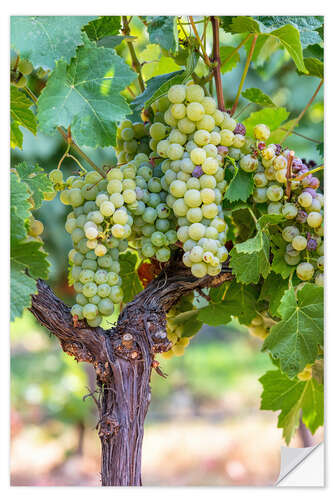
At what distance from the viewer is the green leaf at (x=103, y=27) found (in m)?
0.77

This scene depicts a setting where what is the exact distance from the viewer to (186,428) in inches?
172

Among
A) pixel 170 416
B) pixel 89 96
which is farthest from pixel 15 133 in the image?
pixel 170 416

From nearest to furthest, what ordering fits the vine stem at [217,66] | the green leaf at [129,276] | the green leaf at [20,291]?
the green leaf at [20,291]
the vine stem at [217,66]
the green leaf at [129,276]

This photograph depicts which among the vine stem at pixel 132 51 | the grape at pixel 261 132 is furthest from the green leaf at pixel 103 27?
the grape at pixel 261 132

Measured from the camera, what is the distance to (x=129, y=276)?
85cm

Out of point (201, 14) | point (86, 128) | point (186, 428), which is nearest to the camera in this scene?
point (86, 128)

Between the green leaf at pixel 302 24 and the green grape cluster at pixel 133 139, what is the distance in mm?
229

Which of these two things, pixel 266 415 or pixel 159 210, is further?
pixel 266 415

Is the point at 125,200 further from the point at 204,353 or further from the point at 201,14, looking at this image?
the point at 204,353

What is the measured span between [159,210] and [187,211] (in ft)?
0.16

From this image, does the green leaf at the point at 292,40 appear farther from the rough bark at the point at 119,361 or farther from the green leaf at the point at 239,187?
the rough bark at the point at 119,361

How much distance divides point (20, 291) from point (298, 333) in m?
0.36

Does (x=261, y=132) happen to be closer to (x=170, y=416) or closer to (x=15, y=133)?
(x=15, y=133)
